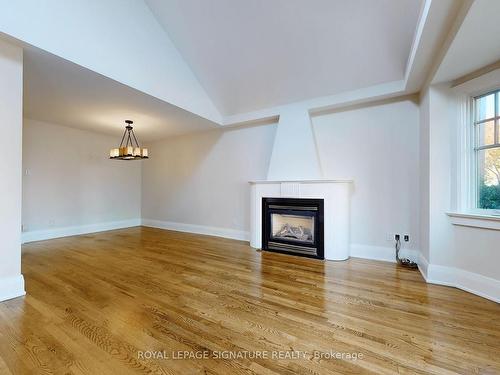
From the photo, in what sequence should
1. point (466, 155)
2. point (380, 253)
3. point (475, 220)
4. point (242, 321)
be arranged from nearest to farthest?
point (242, 321), point (475, 220), point (466, 155), point (380, 253)

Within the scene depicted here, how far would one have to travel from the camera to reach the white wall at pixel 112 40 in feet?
7.74

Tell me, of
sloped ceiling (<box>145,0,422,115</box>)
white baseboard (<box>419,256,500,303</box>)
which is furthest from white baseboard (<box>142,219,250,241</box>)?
white baseboard (<box>419,256,500,303</box>)

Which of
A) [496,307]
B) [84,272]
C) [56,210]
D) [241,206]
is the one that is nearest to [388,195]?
[496,307]

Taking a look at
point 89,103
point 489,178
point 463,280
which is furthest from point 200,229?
point 489,178

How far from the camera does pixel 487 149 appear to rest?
2.59m

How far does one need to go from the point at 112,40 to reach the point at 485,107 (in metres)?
4.57

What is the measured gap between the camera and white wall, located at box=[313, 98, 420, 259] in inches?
136

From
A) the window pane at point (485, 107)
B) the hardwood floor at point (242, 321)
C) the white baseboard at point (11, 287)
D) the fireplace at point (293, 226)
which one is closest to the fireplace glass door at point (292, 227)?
the fireplace at point (293, 226)

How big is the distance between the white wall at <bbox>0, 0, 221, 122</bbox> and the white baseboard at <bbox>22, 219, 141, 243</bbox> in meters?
3.95

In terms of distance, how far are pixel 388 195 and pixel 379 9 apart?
2.44 metres

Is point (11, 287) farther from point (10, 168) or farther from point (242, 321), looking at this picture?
point (242, 321)

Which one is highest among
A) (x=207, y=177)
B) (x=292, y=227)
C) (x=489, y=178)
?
(x=207, y=177)

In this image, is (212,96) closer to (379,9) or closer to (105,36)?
(105,36)

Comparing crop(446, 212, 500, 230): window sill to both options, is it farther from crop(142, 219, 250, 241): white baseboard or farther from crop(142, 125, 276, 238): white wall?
crop(142, 219, 250, 241): white baseboard
